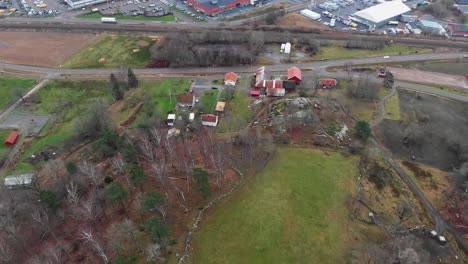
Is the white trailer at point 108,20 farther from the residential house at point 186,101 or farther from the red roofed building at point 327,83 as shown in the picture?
the red roofed building at point 327,83

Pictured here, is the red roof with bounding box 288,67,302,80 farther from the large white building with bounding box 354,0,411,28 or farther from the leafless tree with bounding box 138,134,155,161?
the large white building with bounding box 354,0,411,28

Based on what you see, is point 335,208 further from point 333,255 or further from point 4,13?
point 4,13

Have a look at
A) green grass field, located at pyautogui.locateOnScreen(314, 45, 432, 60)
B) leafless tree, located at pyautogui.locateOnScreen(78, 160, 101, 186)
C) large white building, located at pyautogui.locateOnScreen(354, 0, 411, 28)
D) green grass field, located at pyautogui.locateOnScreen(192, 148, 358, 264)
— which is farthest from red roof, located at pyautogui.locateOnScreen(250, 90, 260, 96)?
large white building, located at pyautogui.locateOnScreen(354, 0, 411, 28)

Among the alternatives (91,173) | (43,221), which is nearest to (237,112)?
(91,173)

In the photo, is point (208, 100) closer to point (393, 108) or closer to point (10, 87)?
point (393, 108)

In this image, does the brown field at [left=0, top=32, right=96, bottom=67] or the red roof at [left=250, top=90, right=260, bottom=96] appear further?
the brown field at [left=0, top=32, right=96, bottom=67]

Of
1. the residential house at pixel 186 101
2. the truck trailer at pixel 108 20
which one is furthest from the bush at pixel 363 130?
the truck trailer at pixel 108 20

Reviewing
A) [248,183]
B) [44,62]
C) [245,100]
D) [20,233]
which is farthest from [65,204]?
[44,62]
